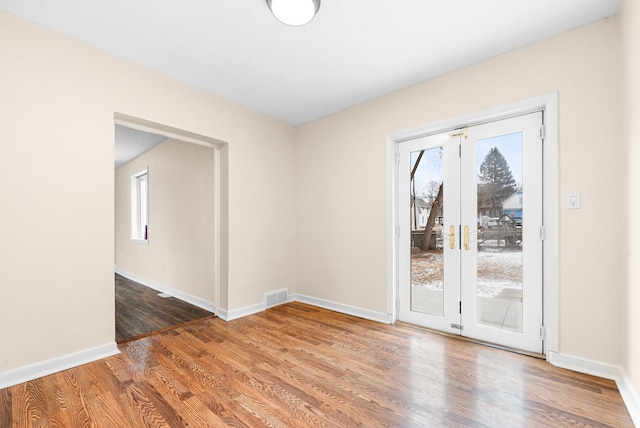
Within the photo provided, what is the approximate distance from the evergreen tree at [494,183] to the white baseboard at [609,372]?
4.06 ft

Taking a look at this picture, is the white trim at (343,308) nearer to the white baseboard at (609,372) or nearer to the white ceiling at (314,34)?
the white baseboard at (609,372)

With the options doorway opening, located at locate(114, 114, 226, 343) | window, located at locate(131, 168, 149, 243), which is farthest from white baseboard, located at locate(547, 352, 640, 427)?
window, located at locate(131, 168, 149, 243)

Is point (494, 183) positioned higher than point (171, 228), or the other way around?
point (494, 183)

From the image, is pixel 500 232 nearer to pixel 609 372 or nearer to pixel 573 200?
pixel 573 200

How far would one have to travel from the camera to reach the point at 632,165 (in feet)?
5.68

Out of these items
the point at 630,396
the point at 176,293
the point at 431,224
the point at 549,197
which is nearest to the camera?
the point at 630,396

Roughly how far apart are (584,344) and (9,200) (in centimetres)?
434

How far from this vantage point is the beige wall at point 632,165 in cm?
164

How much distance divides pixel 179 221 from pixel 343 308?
2880 mm

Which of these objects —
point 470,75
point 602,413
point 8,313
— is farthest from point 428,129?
point 8,313

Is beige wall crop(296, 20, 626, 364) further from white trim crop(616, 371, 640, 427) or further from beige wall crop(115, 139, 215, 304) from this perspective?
beige wall crop(115, 139, 215, 304)

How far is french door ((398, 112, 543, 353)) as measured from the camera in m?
2.42

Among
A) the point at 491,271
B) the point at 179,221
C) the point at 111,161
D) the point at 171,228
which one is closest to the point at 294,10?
the point at 111,161

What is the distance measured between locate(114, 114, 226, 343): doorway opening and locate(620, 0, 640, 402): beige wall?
3.55 meters
